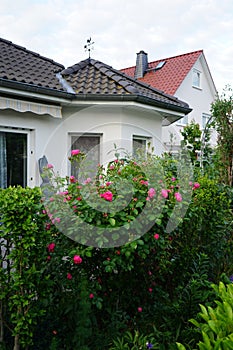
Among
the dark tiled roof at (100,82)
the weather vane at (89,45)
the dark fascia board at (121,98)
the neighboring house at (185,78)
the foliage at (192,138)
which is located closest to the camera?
the foliage at (192,138)

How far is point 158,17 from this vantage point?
48.1 ft

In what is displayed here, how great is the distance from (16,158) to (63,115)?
1998mm

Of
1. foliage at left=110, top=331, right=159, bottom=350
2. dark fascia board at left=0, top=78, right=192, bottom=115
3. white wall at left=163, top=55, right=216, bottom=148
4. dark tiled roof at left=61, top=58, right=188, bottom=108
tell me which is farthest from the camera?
white wall at left=163, top=55, right=216, bottom=148

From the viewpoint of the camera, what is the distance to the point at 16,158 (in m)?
9.03

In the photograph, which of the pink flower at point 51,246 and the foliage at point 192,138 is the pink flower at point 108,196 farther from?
the foliage at point 192,138

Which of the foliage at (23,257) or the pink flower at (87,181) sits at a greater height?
the pink flower at (87,181)

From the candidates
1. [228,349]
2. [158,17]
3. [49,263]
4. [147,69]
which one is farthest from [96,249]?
[147,69]

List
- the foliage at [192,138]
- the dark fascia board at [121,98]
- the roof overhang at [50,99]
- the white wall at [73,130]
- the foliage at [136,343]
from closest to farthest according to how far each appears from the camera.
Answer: the foliage at [136,343], the roof overhang at [50,99], the foliage at [192,138], the dark fascia board at [121,98], the white wall at [73,130]

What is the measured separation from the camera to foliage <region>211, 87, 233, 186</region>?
825 centimetres

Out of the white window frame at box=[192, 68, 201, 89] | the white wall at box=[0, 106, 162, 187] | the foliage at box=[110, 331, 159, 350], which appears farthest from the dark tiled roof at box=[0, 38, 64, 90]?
the white window frame at box=[192, 68, 201, 89]

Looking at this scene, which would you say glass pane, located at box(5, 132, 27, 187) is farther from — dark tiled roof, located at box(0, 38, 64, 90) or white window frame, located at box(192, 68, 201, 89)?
white window frame, located at box(192, 68, 201, 89)

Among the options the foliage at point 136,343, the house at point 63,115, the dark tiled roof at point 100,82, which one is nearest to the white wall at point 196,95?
the dark tiled roof at point 100,82

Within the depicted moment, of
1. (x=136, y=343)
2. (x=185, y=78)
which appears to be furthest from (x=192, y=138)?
(x=185, y=78)

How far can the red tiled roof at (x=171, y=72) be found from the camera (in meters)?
24.8
